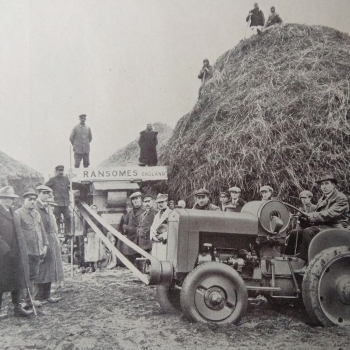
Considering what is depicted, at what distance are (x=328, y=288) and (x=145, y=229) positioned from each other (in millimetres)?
1904

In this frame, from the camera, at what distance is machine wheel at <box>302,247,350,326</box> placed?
2424mm

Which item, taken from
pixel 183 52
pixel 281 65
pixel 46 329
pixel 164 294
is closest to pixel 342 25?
pixel 281 65

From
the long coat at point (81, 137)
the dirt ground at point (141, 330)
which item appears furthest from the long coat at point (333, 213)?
the long coat at point (81, 137)

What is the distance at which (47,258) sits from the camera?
10.2 feet

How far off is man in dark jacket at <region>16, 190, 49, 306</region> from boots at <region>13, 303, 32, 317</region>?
0.31 metres

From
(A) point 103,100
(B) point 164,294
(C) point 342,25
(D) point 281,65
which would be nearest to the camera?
(B) point 164,294

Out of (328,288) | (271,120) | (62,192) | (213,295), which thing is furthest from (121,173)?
(328,288)

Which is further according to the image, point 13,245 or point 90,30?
point 90,30

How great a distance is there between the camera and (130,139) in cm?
328

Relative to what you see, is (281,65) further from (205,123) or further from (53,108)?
(53,108)

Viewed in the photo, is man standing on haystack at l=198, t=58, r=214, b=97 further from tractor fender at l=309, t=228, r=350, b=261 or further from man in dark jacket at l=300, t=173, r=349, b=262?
tractor fender at l=309, t=228, r=350, b=261

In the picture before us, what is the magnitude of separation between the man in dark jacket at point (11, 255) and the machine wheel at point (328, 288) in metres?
1.65

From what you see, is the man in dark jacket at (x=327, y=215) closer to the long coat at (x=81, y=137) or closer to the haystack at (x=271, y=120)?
the haystack at (x=271, y=120)

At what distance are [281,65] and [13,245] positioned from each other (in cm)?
275
